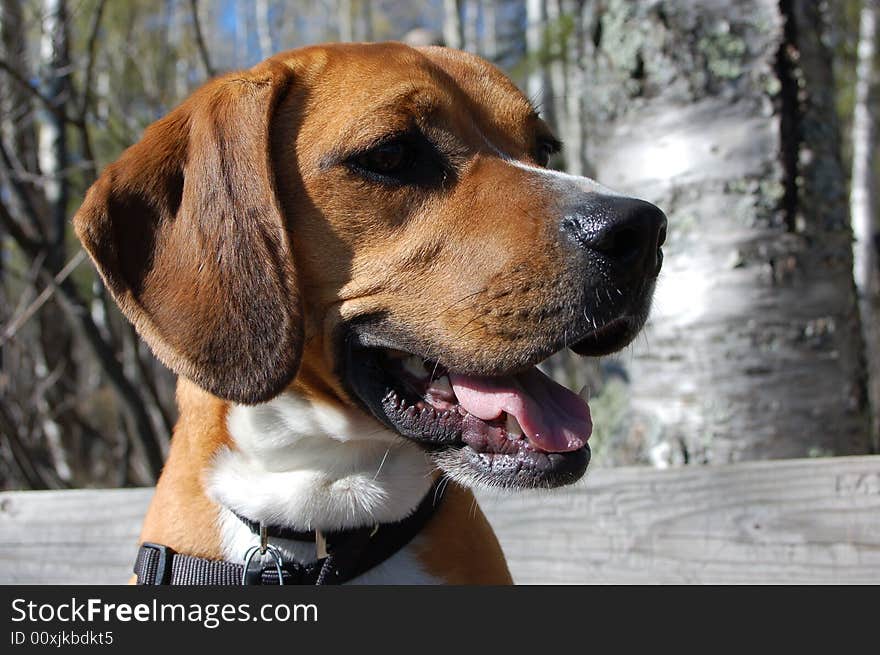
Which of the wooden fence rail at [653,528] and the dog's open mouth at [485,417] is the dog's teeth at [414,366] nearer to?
the dog's open mouth at [485,417]

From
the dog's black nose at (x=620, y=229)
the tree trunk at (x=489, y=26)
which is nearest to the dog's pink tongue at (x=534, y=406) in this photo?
the dog's black nose at (x=620, y=229)

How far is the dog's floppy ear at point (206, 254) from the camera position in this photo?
1.92 meters

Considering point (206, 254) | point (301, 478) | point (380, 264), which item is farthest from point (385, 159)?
point (301, 478)

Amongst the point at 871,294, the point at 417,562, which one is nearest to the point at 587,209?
the point at 417,562

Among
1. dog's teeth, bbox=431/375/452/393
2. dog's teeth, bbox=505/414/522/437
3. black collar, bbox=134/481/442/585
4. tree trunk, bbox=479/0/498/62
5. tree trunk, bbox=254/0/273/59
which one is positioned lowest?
tree trunk, bbox=479/0/498/62

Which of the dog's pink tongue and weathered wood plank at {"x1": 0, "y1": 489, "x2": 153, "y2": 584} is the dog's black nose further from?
weathered wood plank at {"x1": 0, "y1": 489, "x2": 153, "y2": 584}

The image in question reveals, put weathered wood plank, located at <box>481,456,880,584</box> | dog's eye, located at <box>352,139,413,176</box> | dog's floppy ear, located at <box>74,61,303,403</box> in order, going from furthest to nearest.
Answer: weathered wood plank, located at <box>481,456,880,584</box>, dog's eye, located at <box>352,139,413,176</box>, dog's floppy ear, located at <box>74,61,303,403</box>

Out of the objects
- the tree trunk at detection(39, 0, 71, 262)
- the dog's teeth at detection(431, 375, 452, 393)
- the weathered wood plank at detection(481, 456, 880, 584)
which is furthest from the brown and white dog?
the tree trunk at detection(39, 0, 71, 262)

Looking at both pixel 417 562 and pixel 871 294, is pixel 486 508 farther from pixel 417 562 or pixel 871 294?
pixel 871 294

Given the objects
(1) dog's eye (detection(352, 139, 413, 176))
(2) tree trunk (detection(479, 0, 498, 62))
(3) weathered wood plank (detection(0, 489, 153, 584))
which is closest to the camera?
(1) dog's eye (detection(352, 139, 413, 176))

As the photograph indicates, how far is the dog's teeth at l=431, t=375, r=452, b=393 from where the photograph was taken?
204 cm

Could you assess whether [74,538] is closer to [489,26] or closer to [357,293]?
[357,293]

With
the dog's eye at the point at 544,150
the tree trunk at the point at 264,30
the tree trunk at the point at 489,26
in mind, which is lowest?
the tree trunk at the point at 489,26

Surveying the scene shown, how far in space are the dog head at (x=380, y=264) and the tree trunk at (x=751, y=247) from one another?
0.97 meters
